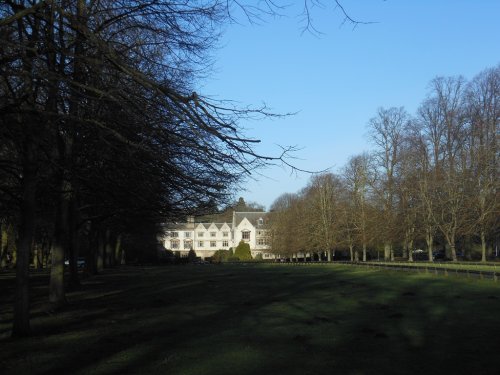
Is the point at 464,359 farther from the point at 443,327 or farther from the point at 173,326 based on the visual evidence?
the point at 173,326

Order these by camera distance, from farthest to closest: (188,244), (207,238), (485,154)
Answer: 1. (207,238)
2. (188,244)
3. (485,154)

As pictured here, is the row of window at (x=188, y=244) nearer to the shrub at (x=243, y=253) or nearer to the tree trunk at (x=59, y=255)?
the shrub at (x=243, y=253)

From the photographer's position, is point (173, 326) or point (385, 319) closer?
point (173, 326)

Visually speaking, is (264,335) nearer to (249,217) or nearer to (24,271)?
(24,271)

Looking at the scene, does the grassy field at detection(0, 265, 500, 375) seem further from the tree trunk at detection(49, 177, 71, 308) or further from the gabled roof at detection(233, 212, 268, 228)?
the gabled roof at detection(233, 212, 268, 228)

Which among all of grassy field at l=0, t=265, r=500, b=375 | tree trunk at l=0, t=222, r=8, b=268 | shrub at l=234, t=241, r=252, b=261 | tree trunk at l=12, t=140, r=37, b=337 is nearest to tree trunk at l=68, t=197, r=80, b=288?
grassy field at l=0, t=265, r=500, b=375

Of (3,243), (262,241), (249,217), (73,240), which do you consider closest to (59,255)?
(73,240)

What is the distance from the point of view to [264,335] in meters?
12.2

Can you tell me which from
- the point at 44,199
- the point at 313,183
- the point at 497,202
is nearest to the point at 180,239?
the point at 313,183

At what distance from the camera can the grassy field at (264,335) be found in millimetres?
9231

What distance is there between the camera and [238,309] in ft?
57.1

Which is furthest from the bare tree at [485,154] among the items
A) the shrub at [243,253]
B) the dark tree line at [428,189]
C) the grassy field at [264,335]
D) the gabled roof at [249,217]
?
the gabled roof at [249,217]

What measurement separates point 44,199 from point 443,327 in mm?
14352

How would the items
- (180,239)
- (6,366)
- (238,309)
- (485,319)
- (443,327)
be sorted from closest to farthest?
(6,366) → (443,327) → (485,319) → (238,309) → (180,239)
